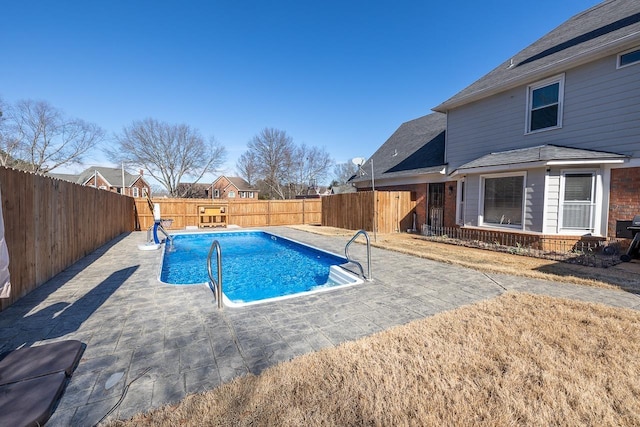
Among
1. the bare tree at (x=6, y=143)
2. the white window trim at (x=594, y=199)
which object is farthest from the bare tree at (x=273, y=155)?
the white window trim at (x=594, y=199)

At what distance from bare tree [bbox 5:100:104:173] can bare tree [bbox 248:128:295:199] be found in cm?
1709

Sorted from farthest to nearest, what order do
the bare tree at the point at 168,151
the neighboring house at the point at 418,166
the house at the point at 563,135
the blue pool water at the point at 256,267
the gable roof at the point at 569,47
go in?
the bare tree at the point at 168,151 → the neighboring house at the point at 418,166 → the gable roof at the point at 569,47 → the house at the point at 563,135 → the blue pool water at the point at 256,267

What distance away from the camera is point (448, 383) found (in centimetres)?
229

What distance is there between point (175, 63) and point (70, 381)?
16.7 metres

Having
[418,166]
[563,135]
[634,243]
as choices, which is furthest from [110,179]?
[634,243]

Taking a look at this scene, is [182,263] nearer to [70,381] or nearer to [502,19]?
[70,381]

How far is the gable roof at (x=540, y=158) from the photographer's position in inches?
292

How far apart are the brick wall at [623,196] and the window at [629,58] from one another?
9.08 feet

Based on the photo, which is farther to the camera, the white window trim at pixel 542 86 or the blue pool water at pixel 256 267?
the white window trim at pixel 542 86

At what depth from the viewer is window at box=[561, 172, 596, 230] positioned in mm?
7844

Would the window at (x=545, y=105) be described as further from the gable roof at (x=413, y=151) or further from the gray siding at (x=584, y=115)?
the gable roof at (x=413, y=151)

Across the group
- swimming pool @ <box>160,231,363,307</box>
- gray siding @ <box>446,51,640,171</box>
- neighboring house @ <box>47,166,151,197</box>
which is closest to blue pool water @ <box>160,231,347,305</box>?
swimming pool @ <box>160,231,363,307</box>

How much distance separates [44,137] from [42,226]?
3012 centimetres

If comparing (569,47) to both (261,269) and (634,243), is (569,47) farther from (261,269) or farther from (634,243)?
(261,269)
